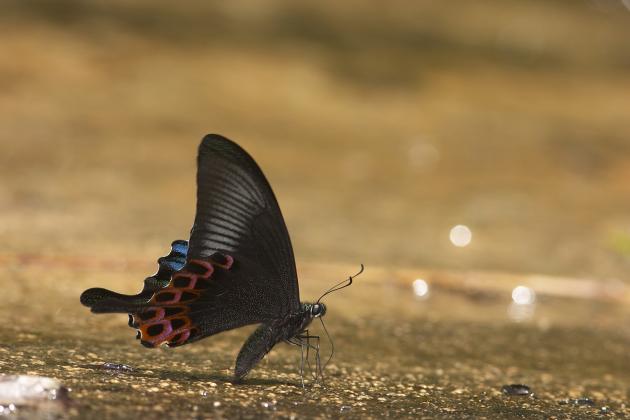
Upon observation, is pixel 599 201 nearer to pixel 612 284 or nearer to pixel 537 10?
pixel 612 284

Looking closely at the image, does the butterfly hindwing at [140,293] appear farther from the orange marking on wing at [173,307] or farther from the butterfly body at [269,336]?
the butterfly body at [269,336]

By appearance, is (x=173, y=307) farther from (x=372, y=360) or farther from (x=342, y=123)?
(x=342, y=123)

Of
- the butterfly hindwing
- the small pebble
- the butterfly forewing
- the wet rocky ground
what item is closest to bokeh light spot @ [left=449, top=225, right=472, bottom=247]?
the wet rocky ground

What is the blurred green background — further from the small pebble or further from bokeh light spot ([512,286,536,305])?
the small pebble

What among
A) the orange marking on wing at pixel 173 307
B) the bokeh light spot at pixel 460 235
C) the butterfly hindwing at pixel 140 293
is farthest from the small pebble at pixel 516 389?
the bokeh light spot at pixel 460 235

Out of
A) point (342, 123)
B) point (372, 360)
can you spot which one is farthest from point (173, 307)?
point (342, 123)

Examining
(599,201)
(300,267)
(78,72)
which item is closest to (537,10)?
(599,201)

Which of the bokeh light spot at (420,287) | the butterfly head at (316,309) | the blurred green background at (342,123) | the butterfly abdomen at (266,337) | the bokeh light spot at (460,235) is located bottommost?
the butterfly abdomen at (266,337)
